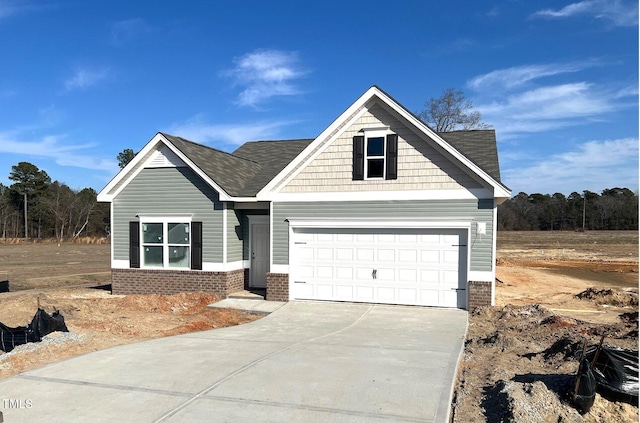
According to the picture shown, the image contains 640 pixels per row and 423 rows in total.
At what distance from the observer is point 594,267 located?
28.9 metres

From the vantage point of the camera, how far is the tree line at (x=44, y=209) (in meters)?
68.8

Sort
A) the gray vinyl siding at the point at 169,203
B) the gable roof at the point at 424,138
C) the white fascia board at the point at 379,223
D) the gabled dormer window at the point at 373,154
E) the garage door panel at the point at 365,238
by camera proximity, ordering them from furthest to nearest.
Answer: the gray vinyl siding at the point at 169,203 < the garage door panel at the point at 365,238 < the gabled dormer window at the point at 373,154 < the white fascia board at the point at 379,223 < the gable roof at the point at 424,138

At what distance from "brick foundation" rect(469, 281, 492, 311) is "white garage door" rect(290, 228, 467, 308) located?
0.80 ft

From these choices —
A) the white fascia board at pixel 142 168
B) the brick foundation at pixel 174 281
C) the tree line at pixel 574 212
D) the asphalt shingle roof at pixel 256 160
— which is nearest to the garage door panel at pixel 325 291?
the brick foundation at pixel 174 281

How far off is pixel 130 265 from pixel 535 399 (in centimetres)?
1292

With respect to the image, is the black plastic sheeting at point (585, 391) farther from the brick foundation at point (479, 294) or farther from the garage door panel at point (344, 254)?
the garage door panel at point (344, 254)

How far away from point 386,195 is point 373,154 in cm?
122

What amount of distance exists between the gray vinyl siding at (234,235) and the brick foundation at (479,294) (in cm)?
713

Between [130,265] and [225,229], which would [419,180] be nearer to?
[225,229]

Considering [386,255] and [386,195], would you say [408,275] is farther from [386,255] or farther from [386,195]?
[386,195]

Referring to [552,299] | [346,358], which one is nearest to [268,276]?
[346,358]

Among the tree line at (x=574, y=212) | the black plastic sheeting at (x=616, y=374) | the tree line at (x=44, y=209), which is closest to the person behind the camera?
the black plastic sheeting at (x=616, y=374)

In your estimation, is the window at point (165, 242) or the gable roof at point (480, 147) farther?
the window at point (165, 242)

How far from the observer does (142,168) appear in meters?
15.1
